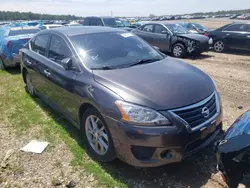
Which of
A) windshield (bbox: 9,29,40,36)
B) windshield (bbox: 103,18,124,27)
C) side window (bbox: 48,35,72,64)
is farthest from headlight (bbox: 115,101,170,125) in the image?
windshield (bbox: 103,18,124,27)

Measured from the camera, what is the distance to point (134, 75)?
10.4ft

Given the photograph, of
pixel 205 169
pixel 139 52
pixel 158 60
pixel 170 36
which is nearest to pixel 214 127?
pixel 205 169

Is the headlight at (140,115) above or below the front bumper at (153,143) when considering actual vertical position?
above

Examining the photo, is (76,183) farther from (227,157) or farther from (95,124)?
(227,157)

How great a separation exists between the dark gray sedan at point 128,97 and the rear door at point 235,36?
8510 mm

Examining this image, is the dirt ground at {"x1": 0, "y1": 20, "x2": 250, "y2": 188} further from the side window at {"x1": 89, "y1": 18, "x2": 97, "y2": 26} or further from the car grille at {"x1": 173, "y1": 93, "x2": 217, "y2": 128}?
the side window at {"x1": 89, "y1": 18, "x2": 97, "y2": 26}

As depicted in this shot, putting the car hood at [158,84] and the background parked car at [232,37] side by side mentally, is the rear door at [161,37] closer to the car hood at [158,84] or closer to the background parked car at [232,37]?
the background parked car at [232,37]

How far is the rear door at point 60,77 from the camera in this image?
3521 millimetres

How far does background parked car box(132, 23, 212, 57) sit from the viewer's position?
10.4 m

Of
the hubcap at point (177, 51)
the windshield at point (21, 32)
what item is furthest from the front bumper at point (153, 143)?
the hubcap at point (177, 51)

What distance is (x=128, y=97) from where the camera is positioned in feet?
8.97

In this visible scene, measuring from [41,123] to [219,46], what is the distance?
33.1ft

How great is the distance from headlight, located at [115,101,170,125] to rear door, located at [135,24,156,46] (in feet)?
30.2

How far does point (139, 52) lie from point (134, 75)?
3.07 ft
